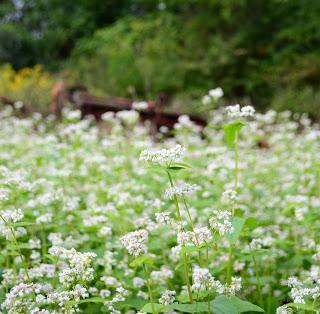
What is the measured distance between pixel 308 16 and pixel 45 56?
11.4m

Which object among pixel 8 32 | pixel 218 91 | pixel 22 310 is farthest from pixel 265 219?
pixel 8 32

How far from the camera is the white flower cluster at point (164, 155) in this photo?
7.06ft

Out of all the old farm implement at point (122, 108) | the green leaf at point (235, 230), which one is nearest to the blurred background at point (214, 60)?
the old farm implement at point (122, 108)

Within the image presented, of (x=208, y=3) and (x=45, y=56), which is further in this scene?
(x=45, y=56)

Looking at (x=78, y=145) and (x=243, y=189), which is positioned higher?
(x=78, y=145)

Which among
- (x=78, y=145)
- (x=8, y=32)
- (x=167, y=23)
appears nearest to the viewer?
(x=78, y=145)

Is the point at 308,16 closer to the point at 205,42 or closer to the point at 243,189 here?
the point at 205,42

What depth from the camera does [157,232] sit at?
2.91 metres

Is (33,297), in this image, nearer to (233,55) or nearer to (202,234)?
(202,234)

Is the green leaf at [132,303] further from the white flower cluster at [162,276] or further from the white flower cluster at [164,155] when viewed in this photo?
the white flower cluster at [164,155]

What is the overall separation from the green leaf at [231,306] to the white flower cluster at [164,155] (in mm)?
586

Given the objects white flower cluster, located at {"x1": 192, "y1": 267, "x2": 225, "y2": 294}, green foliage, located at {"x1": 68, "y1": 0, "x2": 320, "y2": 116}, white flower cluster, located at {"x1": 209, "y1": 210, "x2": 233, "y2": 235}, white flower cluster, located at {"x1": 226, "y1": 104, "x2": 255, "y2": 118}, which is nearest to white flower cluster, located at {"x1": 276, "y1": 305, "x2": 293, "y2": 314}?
white flower cluster, located at {"x1": 192, "y1": 267, "x2": 225, "y2": 294}

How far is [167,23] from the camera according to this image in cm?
1719

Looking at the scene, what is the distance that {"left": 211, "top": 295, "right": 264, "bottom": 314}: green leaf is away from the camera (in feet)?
6.86
